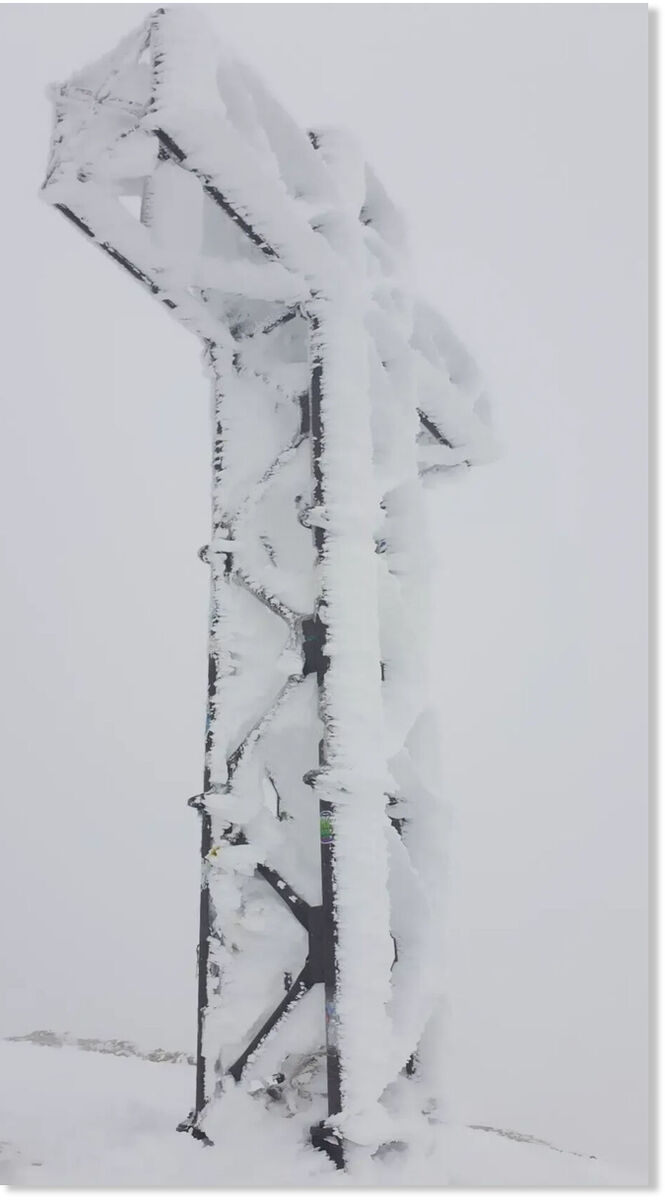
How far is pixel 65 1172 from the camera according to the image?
2.21m

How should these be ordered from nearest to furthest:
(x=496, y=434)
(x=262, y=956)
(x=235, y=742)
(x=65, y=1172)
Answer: (x=65, y=1172) → (x=262, y=956) → (x=235, y=742) → (x=496, y=434)

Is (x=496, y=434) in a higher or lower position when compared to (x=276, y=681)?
higher

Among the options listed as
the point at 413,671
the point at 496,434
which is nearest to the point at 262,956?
the point at 413,671

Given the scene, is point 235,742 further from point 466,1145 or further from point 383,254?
point 383,254

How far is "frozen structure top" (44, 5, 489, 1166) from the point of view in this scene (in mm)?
2471

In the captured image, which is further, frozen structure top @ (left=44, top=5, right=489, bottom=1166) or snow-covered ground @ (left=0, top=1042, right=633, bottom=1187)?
frozen structure top @ (left=44, top=5, right=489, bottom=1166)

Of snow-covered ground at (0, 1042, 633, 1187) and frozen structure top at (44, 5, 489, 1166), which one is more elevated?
A: frozen structure top at (44, 5, 489, 1166)

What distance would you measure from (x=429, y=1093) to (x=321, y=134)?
143 inches

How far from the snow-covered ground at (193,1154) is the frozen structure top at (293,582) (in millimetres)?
77

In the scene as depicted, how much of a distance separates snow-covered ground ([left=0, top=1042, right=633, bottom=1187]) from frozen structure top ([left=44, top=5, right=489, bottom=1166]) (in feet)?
0.25

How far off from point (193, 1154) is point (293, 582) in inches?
70.2

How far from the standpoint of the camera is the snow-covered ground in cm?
222

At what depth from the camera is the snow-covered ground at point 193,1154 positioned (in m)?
2.22

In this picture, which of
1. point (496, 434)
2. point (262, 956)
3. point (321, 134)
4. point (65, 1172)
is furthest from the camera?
point (496, 434)
